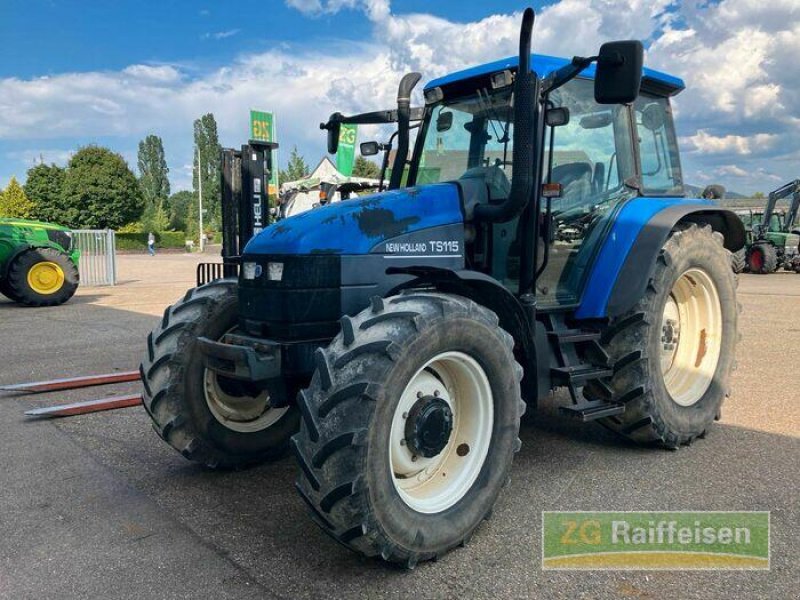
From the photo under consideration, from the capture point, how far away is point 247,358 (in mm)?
3039

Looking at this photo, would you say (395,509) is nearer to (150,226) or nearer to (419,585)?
(419,585)

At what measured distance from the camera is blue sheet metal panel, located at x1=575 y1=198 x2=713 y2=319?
405 centimetres

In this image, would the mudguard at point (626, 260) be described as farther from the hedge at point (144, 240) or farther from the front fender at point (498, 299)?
the hedge at point (144, 240)

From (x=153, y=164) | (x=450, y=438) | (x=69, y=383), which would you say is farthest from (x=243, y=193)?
(x=153, y=164)

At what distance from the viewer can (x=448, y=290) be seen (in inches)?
137

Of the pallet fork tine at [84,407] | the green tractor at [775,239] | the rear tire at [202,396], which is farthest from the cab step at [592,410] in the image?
the green tractor at [775,239]

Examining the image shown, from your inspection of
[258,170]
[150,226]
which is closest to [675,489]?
[258,170]

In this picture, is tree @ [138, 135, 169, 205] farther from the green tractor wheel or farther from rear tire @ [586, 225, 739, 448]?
rear tire @ [586, 225, 739, 448]

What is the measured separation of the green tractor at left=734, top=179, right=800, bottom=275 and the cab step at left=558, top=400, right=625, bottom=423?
18.9 metres

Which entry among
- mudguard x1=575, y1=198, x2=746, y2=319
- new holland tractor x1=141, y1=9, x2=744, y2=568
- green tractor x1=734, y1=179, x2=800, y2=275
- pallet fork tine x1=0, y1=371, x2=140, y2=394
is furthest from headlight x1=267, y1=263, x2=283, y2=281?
green tractor x1=734, y1=179, x2=800, y2=275

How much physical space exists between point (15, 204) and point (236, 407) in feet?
154

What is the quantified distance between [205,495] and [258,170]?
5253 millimetres

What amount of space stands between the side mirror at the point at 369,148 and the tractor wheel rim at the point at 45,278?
10556 millimetres

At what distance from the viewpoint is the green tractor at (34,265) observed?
42.0 feet
